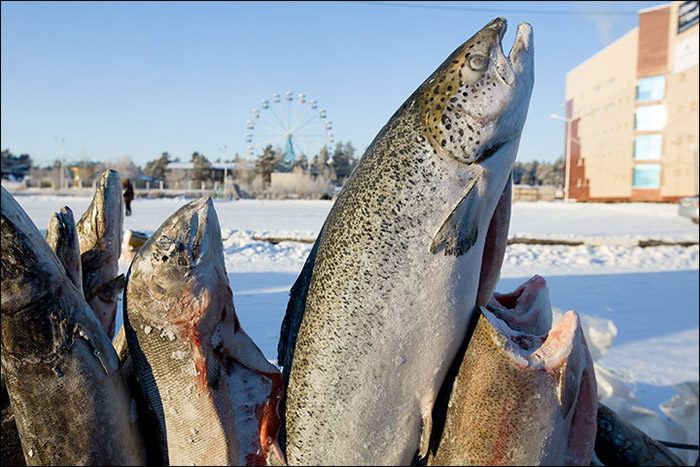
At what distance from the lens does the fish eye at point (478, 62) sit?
4.28ft

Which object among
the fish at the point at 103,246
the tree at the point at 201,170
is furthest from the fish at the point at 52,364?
the tree at the point at 201,170

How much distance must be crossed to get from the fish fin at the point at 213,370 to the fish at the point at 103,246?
29.2 inches

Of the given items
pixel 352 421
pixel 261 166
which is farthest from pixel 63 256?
pixel 261 166

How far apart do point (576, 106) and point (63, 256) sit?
41.4 meters

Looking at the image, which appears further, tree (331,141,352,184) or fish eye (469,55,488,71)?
tree (331,141,352,184)

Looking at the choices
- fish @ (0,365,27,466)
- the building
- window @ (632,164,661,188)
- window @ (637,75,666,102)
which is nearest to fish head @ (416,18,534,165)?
fish @ (0,365,27,466)

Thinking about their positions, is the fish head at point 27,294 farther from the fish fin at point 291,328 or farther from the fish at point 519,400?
the fish at point 519,400

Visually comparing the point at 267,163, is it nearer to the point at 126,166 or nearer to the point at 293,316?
the point at 126,166

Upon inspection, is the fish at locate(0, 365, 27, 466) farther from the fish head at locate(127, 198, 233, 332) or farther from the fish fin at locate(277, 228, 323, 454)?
the fish fin at locate(277, 228, 323, 454)

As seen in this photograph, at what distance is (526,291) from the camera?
1714 millimetres

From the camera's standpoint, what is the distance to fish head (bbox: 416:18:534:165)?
128cm

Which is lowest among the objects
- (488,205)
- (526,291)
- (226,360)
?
(226,360)

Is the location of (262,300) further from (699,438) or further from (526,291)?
(699,438)

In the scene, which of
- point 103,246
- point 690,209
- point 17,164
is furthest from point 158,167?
→ point 103,246
